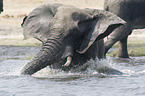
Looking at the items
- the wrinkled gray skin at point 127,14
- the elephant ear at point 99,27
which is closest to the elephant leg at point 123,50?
the wrinkled gray skin at point 127,14

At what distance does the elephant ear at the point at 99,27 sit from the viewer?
7.20 metres

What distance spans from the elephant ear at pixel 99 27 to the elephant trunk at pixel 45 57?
2.08 ft

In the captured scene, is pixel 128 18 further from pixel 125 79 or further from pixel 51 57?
Result: pixel 51 57

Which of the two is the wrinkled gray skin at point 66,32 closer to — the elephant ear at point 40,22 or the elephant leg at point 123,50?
the elephant ear at point 40,22

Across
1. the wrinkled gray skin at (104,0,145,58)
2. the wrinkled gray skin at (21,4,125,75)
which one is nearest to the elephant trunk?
the wrinkled gray skin at (21,4,125,75)

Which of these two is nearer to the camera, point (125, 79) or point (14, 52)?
point (125, 79)

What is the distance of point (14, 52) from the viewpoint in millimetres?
15102

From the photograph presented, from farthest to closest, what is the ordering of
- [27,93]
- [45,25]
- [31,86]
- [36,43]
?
[36,43], [45,25], [31,86], [27,93]

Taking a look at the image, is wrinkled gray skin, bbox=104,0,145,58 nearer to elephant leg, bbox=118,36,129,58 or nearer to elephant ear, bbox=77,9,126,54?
elephant leg, bbox=118,36,129,58

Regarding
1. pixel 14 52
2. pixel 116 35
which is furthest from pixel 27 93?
pixel 14 52

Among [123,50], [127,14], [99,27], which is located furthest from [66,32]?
[123,50]

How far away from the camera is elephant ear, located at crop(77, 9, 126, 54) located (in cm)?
720

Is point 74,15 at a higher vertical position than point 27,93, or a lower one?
higher

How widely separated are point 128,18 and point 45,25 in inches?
202
